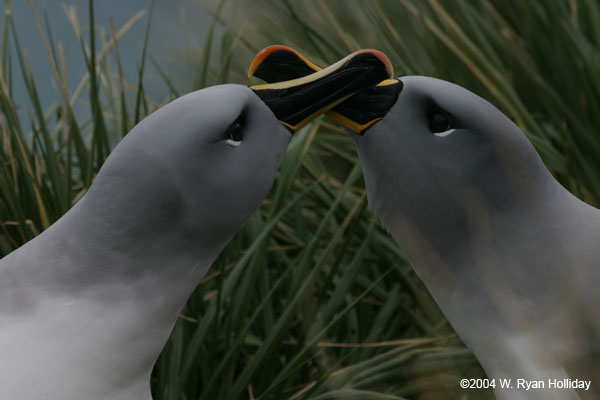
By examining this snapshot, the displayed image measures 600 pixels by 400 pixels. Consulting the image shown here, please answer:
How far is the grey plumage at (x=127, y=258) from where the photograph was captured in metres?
0.94

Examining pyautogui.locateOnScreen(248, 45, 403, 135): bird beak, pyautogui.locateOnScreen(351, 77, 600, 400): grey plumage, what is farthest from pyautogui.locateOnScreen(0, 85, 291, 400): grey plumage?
pyautogui.locateOnScreen(351, 77, 600, 400): grey plumage

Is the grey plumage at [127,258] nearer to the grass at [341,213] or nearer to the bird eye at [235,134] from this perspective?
the bird eye at [235,134]

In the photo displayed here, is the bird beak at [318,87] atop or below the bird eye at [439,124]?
atop

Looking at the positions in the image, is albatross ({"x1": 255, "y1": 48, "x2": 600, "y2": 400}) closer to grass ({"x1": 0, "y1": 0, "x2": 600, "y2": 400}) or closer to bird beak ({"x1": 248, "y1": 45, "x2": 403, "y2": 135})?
bird beak ({"x1": 248, "y1": 45, "x2": 403, "y2": 135})

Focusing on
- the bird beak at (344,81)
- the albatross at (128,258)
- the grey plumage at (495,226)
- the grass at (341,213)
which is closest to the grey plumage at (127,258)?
the albatross at (128,258)

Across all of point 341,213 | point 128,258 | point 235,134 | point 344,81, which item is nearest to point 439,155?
point 344,81

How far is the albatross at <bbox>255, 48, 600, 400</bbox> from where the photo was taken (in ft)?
3.48

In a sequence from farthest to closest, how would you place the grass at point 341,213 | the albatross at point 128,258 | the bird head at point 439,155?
1. the grass at point 341,213
2. the bird head at point 439,155
3. the albatross at point 128,258

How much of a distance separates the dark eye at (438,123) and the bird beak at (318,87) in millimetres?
98

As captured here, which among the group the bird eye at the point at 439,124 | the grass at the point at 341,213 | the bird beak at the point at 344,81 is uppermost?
the bird beak at the point at 344,81

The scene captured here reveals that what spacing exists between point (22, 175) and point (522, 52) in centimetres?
118

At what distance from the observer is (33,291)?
963mm

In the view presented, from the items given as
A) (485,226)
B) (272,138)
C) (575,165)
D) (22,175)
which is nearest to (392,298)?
(575,165)

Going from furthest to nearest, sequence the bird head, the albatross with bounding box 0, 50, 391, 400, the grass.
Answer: the grass, the bird head, the albatross with bounding box 0, 50, 391, 400
